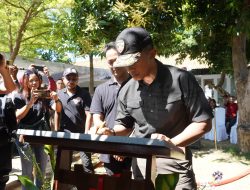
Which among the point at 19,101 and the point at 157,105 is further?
the point at 19,101

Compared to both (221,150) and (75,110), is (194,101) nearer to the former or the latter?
(75,110)

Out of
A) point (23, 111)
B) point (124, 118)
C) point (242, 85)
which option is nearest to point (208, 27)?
point (242, 85)

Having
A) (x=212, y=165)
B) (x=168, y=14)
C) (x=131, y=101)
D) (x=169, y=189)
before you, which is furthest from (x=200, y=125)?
(x=212, y=165)

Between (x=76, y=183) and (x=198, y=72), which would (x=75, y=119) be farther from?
(x=198, y=72)

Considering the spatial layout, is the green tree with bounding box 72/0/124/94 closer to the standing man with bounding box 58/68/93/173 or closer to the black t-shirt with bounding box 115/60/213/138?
the standing man with bounding box 58/68/93/173

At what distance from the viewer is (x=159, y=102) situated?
7.94 feet

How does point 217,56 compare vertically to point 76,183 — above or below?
above

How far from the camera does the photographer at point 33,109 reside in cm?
443

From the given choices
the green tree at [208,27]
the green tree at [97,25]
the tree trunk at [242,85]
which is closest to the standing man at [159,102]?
the green tree at [208,27]

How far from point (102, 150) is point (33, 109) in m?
3.04

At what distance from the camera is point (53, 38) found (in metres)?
16.7

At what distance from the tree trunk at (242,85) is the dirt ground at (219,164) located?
58 centimetres

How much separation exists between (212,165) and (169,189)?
7.37 meters

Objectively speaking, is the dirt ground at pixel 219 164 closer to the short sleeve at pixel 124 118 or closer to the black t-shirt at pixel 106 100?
the black t-shirt at pixel 106 100
